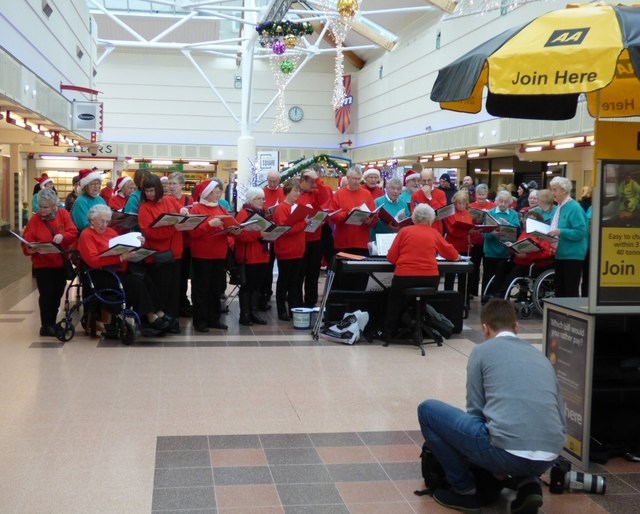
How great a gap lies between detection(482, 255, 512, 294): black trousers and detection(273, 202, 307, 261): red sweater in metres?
3.13

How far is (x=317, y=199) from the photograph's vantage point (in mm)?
10211

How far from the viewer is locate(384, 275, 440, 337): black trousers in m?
7.98

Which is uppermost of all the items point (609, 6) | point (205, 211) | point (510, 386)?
point (609, 6)

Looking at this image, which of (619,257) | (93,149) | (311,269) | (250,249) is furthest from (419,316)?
(93,149)

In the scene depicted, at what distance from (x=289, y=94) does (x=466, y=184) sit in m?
21.2

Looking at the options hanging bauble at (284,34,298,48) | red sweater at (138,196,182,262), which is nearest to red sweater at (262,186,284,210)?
red sweater at (138,196,182,262)

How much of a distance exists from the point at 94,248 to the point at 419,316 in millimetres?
3516

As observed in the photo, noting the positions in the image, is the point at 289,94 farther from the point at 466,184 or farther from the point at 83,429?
the point at 83,429

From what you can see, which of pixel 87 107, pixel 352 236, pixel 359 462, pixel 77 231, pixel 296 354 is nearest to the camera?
pixel 359 462

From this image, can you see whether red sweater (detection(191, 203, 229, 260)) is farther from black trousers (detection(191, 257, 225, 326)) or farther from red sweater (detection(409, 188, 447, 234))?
red sweater (detection(409, 188, 447, 234))

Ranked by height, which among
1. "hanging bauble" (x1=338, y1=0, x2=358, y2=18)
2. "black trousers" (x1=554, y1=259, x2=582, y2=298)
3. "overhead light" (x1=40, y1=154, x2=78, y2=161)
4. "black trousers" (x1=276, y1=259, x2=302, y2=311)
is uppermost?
"hanging bauble" (x1=338, y1=0, x2=358, y2=18)

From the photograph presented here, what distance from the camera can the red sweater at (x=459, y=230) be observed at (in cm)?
1050

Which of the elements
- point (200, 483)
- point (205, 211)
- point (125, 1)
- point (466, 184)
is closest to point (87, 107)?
point (466, 184)

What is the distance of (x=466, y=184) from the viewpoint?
15266 millimetres
